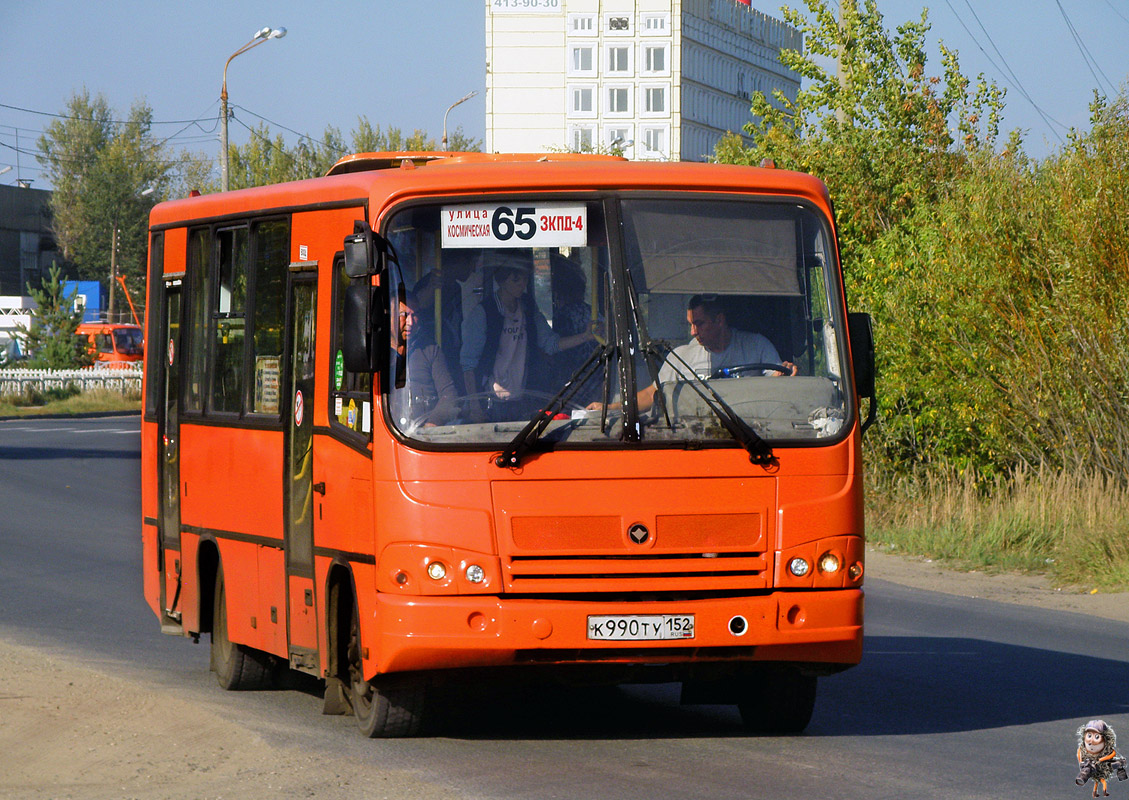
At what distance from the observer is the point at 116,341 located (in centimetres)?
7125

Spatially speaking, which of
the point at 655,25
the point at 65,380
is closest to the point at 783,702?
the point at 65,380

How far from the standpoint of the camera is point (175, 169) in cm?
10806

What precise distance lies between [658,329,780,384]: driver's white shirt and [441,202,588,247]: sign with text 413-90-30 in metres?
0.67

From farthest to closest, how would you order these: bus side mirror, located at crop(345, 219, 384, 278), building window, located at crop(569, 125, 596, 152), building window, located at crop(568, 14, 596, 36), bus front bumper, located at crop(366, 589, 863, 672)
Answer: building window, located at crop(568, 14, 596, 36)
building window, located at crop(569, 125, 596, 152)
bus side mirror, located at crop(345, 219, 384, 278)
bus front bumper, located at crop(366, 589, 863, 672)

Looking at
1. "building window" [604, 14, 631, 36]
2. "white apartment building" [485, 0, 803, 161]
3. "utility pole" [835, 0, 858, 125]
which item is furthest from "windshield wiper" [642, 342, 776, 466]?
"building window" [604, 14, 631, 36]

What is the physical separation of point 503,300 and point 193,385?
320 cm

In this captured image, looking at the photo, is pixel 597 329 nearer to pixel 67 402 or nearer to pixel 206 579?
pixel 206 579

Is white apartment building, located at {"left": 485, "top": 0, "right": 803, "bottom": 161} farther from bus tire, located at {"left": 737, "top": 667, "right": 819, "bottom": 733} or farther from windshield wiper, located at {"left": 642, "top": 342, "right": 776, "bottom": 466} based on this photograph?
windshield wiper, located at {"left": 642, "top": 342, "right": 776, "bottom": 466}

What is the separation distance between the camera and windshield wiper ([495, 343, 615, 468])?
299 inches

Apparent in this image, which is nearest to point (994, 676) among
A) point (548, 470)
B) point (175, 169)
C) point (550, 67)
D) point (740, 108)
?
point (548, 470)

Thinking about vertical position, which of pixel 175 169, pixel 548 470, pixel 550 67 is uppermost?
pixel 550 67

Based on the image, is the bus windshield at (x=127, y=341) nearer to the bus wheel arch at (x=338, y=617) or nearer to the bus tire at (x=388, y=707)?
the bus wheel arch at (x=338, y=617)

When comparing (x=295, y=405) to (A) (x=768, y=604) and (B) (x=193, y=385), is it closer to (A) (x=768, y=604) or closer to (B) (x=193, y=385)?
(B) (x=193, y=385)

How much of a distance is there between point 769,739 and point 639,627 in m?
1.24
